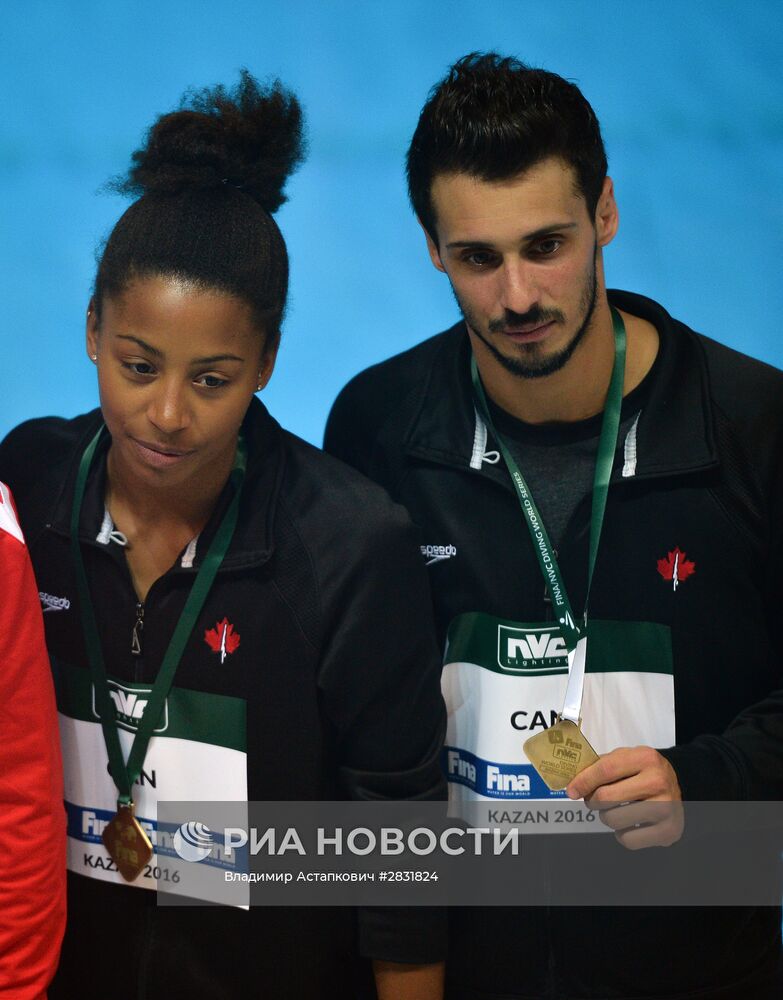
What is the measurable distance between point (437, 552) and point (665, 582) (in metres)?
0.34

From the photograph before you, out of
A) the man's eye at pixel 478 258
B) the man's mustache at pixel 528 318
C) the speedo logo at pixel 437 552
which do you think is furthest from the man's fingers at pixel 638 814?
the man's eye at pixel 478 258

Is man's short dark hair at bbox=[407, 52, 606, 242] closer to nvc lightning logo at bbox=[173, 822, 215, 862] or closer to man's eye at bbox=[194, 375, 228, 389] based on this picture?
man's eye at bbox=[194, 375, 228, 389]

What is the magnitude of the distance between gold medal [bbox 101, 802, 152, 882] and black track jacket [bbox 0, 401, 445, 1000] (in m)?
0.04

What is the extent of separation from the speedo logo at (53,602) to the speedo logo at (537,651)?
2.13 ft

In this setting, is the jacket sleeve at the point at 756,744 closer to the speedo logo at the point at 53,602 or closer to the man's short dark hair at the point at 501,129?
the man's short dark hair at the point at 501,129

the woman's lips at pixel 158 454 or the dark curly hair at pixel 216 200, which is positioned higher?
the dark curly hair at pixel 216 200

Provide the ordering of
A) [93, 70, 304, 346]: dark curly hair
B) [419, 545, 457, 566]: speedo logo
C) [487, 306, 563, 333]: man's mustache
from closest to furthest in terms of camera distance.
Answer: [93, 70, 304, 346]: dark curly hair < [487, 306, 563, 333]: man's mustache < [419, 545, 457, 566]: speedo logo

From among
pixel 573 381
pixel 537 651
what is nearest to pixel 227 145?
pixel 573 381

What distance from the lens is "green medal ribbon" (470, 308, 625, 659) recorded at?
6.23ft

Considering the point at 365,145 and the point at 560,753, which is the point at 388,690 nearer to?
the point at 560,753

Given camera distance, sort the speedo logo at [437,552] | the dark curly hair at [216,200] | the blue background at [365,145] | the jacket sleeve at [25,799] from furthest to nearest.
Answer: the blue background at [365,145]
the speedo logo at [437,552]
the dark curly hair at [216,200]
the jacket sleeve at [25,799]

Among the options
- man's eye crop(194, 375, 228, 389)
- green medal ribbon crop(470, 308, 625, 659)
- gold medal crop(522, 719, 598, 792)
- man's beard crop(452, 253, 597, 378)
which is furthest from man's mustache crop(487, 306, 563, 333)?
gold medal crop(522, 719, 598, 792)

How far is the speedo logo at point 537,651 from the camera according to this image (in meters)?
1.92

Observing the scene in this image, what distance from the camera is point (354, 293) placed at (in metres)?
2.63
